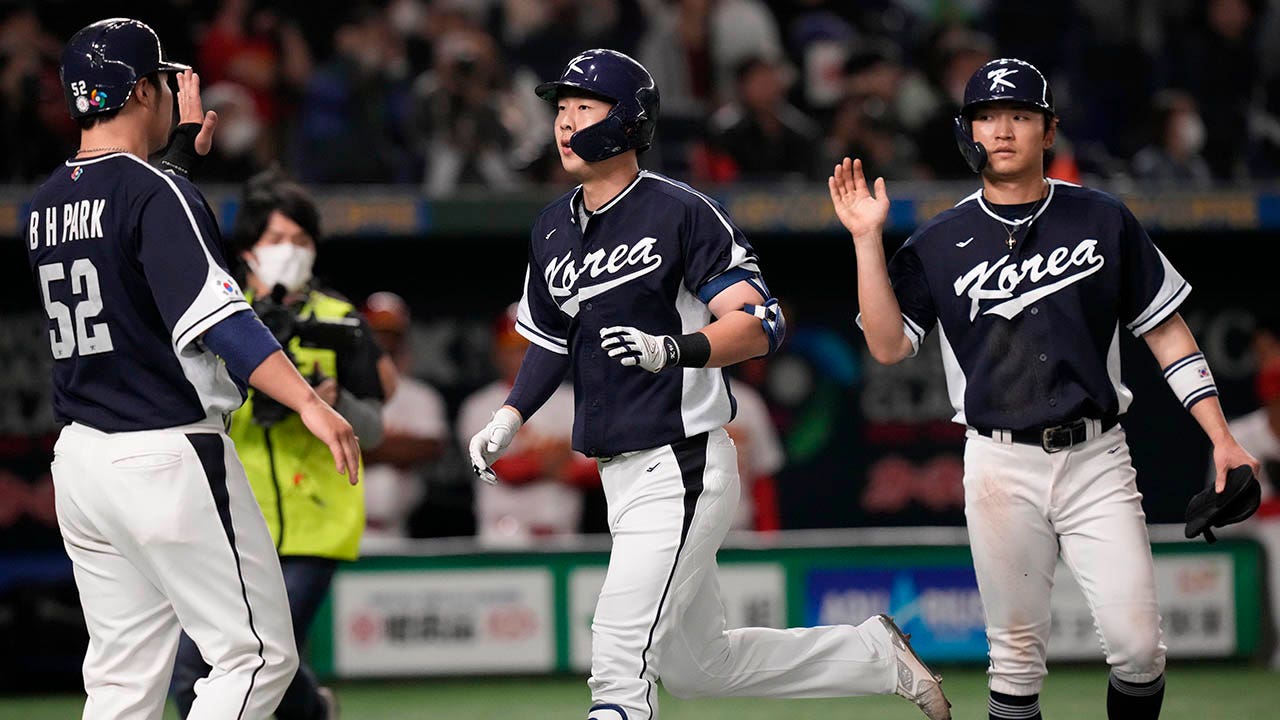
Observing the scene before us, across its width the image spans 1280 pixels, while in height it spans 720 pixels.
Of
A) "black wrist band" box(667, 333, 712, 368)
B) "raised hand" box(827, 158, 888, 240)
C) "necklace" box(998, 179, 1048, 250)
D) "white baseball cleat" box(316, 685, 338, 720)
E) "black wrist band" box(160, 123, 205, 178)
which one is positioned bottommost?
"white baseball cleat" box(316, 685, 338, 720)

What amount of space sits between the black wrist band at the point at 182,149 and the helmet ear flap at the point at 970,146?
231 centimetres

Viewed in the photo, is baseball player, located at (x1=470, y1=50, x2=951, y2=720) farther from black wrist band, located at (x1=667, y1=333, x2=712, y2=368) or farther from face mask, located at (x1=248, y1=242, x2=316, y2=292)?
face mask, located at (x1=248, y1=242, x2=316, y2=292)

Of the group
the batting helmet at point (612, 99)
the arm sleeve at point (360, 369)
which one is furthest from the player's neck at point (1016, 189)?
the arm sleeve at point (360, 369)

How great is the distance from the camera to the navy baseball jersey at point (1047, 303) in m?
4.80

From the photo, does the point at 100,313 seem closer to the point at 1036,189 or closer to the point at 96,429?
the point at 96,429

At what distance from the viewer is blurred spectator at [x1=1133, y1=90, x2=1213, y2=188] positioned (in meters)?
10.4

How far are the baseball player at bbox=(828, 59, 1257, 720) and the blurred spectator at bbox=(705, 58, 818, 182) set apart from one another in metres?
5.14

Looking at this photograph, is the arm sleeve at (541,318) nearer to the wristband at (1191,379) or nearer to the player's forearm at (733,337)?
the player's forearm at (733,337)

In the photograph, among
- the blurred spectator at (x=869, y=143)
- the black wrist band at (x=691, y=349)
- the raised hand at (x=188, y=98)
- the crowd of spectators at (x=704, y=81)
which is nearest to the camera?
the black wrist band at (x=691, y=349)

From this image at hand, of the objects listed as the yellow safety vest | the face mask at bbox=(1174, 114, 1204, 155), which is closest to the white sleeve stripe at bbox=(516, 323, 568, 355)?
the yellow safety vest

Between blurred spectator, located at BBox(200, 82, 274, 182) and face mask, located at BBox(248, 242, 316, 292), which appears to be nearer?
face mask, located at BBox(248, 242, 316, 292)

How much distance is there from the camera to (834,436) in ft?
35.6

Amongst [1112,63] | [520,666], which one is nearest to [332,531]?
[520,666]

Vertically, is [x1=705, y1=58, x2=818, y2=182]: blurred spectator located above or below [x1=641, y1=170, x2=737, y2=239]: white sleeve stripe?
above
